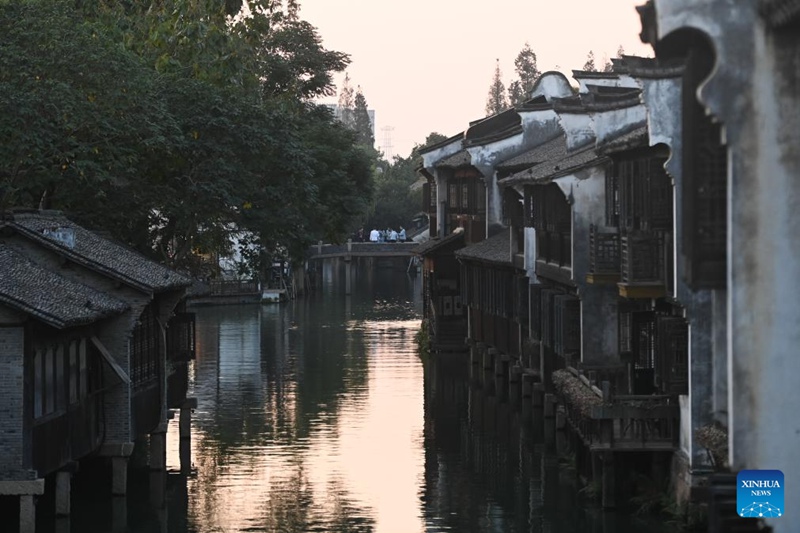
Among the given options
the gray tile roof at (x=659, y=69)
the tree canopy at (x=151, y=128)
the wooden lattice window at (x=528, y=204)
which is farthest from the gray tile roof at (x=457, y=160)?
the gray tile roof at (x=659, y=69)

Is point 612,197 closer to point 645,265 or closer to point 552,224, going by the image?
point 645,265

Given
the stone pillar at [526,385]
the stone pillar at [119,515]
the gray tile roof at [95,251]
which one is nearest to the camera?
the stone pillar at [119,515]

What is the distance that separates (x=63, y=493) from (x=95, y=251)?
6.37 m

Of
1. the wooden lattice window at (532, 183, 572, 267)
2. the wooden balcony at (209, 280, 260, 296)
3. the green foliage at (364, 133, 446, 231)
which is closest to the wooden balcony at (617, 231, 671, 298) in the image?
the wooden lattice window at (532, 183, 572, 267)

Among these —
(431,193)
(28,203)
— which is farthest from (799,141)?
(431,193)

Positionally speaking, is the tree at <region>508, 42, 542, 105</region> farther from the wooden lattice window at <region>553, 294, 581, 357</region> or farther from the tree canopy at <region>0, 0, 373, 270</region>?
the wooden lattice window at <region>553, 294, 581, 357</region>

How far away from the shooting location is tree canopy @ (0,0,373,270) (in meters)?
38.8

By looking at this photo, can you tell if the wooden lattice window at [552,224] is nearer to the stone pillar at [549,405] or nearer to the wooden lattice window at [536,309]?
the wooden lattice window at [536,309]

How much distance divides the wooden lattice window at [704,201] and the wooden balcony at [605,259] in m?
11.7

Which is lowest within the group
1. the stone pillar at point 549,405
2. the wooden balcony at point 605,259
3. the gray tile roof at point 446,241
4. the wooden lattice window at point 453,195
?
the stone pillar at point 549,405

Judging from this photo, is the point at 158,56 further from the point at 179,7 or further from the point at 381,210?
the point at 381,210

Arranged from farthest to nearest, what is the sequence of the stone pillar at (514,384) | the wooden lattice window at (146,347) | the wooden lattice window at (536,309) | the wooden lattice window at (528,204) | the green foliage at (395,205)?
the green foliage at (395,205) → the stone pillar at (514,384) → the wooden lattice window at (528,204) → the wooden lattice window at (536,309) → the wooden lattice window at (146,347)

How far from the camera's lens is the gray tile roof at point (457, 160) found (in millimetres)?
63494

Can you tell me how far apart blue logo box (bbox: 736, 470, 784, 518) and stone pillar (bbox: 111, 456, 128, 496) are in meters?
16.6
